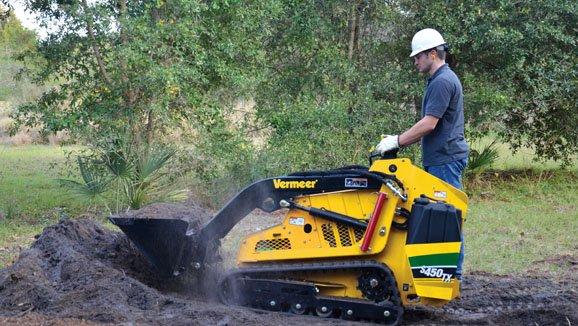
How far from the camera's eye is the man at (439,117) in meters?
6.73

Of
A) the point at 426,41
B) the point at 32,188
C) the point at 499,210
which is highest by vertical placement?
the point at 426,41

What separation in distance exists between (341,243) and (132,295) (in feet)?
5.65

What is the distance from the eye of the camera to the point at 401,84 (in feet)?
51.7

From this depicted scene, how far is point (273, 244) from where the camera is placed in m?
6.70

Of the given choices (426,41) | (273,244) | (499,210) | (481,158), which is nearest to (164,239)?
A: (273,244)

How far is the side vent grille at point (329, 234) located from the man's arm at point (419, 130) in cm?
90

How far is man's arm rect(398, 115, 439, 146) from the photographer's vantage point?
21.7 feet

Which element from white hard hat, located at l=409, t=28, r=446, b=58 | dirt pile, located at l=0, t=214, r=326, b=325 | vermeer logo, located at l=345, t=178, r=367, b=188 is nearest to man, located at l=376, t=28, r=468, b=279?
white hard hat, located at l=409, t=28, r=446, b=58

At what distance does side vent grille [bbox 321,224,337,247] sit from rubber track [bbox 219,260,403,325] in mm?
161

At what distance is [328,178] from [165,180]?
6.36m

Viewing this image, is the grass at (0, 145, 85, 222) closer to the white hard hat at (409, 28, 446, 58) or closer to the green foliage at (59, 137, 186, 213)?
the green foliage at (59, 137, 186, 213)

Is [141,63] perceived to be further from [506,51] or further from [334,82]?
[506,51]

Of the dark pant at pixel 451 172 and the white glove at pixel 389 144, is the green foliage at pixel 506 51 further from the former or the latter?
the white glove at pixel 389 144

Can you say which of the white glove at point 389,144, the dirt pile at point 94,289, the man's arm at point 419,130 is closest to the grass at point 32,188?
the dirt pile at point 94,289
